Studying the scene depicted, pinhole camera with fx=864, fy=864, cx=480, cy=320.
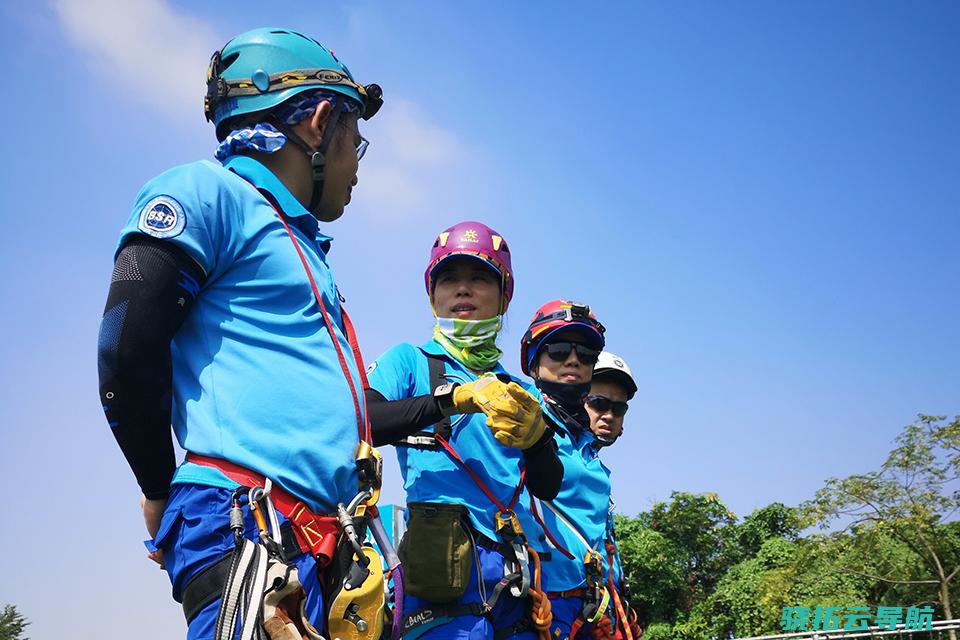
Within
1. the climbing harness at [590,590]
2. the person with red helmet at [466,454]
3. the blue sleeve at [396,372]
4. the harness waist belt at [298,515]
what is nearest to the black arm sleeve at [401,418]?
the person with red helmet at [466,454]

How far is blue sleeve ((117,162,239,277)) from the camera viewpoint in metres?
2.26

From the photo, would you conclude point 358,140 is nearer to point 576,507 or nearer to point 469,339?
point 469,339

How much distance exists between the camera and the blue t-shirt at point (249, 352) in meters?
2.28

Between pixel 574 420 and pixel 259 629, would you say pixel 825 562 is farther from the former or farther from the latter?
pixel 259 629

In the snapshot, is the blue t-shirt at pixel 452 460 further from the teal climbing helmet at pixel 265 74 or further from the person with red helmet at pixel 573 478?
the teal climbing helmet at pixel 265 74

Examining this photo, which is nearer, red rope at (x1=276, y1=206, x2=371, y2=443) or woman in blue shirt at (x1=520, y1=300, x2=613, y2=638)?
red rope at (x1=276, y1=206, x2=371, y2=443)

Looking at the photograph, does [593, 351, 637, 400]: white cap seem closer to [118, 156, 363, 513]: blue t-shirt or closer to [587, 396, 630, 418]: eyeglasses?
[587, 396, 630, 418]: eyeglasses

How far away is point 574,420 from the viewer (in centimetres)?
554

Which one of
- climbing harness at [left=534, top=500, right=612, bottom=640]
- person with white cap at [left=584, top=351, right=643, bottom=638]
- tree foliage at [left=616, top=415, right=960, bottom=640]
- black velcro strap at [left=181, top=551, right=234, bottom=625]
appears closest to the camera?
black velcro strap at [left=181, top=551, right=234, bottom=625]

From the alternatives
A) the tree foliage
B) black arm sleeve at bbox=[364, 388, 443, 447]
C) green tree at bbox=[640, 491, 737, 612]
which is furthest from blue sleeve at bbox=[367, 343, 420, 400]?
green tree at bbox=[640, 491, 737, 612]

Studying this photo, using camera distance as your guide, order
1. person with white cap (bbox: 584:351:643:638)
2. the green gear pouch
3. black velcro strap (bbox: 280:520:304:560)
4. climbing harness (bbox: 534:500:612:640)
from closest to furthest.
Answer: black velcro strap (bbox: 280:520:304:560) → the green gear pouch → climbing harness (bbox: 534:500:612:640) → person with white cap (bbox: 584:351:643:638)

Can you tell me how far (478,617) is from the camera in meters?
3.95

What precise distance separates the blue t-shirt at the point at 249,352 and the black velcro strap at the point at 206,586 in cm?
20

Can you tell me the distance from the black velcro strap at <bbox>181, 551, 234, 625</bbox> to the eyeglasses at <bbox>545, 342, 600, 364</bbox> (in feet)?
11.9
